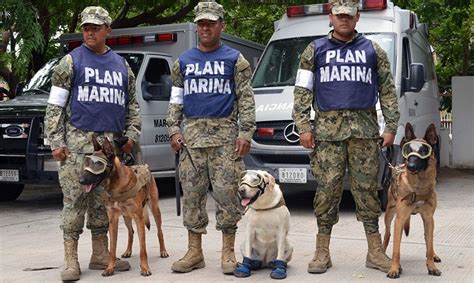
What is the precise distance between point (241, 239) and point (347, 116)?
222 centimetres

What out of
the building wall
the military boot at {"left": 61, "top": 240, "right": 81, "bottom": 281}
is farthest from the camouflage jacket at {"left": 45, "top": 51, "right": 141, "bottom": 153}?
the building wall

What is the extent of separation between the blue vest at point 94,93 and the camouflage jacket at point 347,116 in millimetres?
1429

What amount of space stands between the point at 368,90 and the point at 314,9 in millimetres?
4120

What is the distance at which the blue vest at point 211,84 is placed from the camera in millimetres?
5723

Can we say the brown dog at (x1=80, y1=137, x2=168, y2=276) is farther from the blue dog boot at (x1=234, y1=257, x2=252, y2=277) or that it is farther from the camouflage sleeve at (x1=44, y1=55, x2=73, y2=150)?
the blue dog boot at (x1=234, y1=257, x2=252, y2=277)

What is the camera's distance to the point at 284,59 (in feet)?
30.7

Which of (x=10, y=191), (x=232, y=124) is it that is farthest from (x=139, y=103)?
(x=232, y=124)

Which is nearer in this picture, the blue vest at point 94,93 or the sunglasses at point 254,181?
the sunglasses at point 254,181

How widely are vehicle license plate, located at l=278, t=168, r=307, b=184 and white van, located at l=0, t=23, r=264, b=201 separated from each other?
2.26 meters

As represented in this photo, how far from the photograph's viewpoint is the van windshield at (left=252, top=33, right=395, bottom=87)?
902 cm

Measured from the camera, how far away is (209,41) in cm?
574

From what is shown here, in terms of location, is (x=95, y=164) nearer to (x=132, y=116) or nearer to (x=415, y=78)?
(x=132, y=116)

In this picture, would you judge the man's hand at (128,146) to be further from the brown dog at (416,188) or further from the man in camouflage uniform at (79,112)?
the brown dog at (416,188)

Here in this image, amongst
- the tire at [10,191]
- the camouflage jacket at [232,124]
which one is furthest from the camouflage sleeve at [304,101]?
the tire at [10,191]
